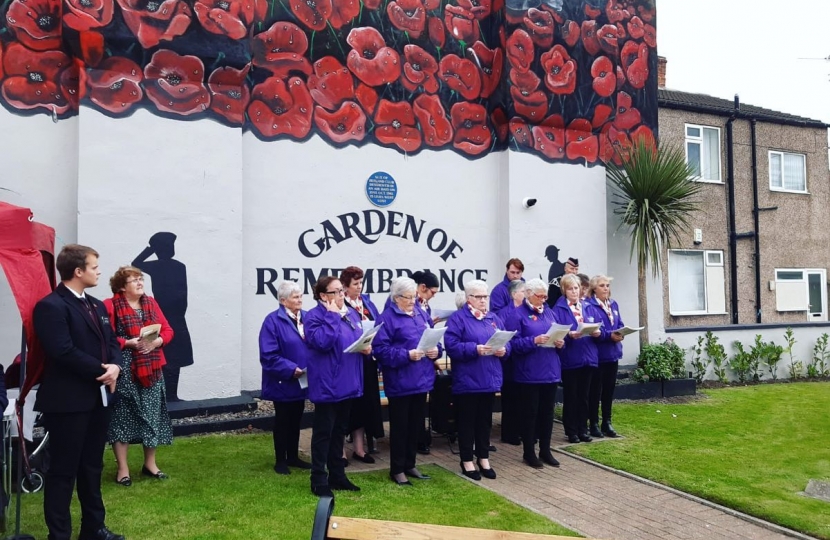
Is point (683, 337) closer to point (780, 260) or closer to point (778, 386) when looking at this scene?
point (778, 386)

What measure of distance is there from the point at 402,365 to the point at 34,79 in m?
5.32

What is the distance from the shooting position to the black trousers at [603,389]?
757 cm

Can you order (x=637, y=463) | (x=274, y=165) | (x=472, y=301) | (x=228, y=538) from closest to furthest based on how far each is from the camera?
(x=228, y=538)
(x=472, y=301)
(x=637, y=463)
(x=274, y=165)

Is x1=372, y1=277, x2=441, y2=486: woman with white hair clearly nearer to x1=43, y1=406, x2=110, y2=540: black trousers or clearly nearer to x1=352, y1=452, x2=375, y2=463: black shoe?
x1=352, y1=452, x2=375, y2=463: black shoe

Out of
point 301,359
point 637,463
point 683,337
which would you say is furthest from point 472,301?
point 683,337

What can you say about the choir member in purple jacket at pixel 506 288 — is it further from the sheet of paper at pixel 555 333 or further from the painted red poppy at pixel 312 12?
the painted red poppy at pixel 312 12

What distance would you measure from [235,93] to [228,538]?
540 centimetres

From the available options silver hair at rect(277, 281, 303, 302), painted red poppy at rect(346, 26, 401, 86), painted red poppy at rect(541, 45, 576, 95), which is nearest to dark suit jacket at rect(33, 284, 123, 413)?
silver hair at rect(277, 281, 303, 302)

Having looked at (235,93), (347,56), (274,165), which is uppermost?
(347,56)

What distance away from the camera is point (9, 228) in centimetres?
471

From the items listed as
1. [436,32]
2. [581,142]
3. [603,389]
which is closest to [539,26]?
[436,32]

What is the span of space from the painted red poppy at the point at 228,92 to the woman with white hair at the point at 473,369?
3.99 metres

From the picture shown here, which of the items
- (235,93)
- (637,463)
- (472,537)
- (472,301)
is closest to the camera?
(472,537)

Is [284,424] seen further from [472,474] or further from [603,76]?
[603,76]
